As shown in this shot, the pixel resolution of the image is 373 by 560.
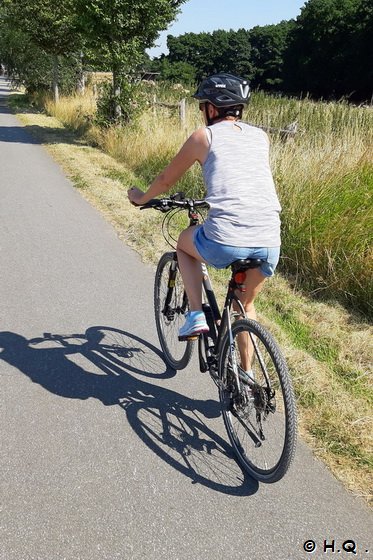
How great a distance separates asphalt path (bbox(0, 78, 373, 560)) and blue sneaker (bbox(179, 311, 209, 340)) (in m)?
0.62

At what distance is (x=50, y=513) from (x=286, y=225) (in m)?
4.29

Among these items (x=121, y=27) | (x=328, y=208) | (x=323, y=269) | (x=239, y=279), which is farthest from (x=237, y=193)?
(x=121, y=27)

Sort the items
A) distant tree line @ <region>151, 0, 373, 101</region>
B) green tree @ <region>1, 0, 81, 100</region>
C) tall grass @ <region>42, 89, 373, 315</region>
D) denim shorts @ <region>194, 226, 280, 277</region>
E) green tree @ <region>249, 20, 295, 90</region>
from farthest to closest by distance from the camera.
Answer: green tree @ <region>249, 20, 295, 90</region>, distant tree line @ <region>151, 0, 373, 101</region>, green tree @ <region>1, 0, 81, 100</region>, tall grass @ <region>42, 89, 373, 315</region>, denim shorts @ <region>194, 226, 280, 277</region>

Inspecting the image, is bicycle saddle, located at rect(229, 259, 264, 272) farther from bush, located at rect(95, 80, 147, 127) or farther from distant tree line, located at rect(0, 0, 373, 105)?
distant tree line, located at rect(0, 0, 373, 105)

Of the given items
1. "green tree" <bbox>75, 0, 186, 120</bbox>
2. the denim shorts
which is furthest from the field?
"green tree" <bbox>75, 0, 186, 120</bbox>

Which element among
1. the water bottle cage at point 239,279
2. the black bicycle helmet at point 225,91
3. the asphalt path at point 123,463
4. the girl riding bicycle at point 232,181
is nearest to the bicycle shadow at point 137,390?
the asphalt path at point 123,463

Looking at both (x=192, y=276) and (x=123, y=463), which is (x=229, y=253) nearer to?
(x=192, y=276)

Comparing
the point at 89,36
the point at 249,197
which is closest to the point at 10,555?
the point at 249,197

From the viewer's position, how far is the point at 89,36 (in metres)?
13.0

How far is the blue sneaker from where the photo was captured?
2908 millimetres

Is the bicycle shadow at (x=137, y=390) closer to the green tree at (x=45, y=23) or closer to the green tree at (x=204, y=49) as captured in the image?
the green tree at (x=45, y=23)

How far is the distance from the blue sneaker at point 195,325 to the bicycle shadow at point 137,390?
0.61 m

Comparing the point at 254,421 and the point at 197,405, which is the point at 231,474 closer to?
the point at 254,421

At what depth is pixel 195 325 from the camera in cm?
292
